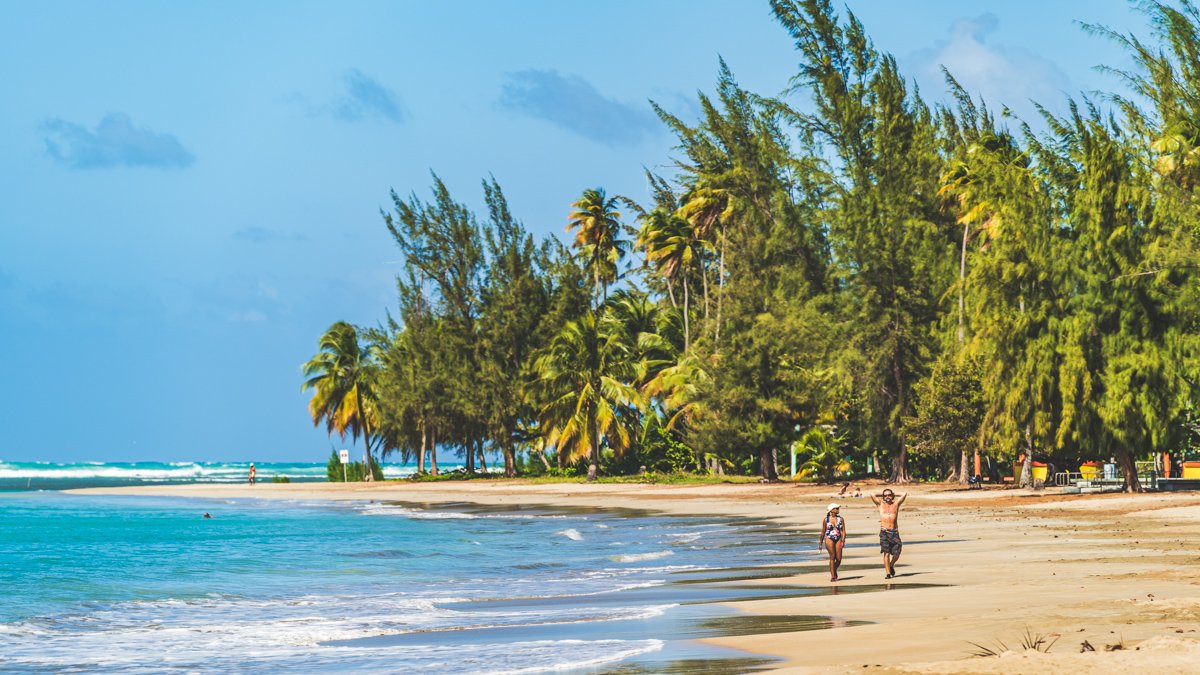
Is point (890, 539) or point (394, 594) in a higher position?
point (890, 539)

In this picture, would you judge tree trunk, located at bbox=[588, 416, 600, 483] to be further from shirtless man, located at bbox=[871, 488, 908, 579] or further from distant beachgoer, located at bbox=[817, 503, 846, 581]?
distant beachgoer, located at bbox=[817, 503, 846, 581]

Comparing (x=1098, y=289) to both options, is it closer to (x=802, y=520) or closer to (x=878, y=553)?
(x=802, y=520)

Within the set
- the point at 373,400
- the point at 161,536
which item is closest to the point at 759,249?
the point at 161,536

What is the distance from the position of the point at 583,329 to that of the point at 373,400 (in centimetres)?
2320

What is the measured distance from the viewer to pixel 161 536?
39.8 m

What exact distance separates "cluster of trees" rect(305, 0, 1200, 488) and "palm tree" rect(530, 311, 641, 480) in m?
0.14

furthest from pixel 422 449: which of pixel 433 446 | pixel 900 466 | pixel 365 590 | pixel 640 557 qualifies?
pixel 365 590

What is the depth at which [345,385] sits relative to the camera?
84.1 m

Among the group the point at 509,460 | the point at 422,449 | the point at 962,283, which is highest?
the point at 962,283

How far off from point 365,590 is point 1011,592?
35.9 ft

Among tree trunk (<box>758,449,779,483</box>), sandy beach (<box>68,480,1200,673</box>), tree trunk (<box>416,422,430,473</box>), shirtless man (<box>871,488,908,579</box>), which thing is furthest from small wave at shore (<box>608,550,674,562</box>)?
tree trunk (<box>416,422,430,473</box>)

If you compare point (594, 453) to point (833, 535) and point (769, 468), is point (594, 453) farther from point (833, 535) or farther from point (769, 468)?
point (833, 535)

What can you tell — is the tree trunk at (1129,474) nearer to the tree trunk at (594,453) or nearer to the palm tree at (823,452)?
the palm tree at (823,452)

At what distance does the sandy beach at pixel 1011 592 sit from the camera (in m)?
10.6
